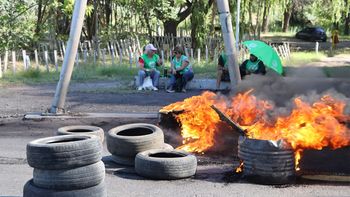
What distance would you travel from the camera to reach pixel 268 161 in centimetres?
608

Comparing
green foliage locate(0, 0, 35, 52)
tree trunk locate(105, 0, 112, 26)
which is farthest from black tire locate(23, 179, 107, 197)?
tree trunk locate(105, 0, 112, 26)

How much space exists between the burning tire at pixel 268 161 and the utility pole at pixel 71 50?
18.0ft

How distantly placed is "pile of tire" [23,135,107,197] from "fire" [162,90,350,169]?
2.31 m

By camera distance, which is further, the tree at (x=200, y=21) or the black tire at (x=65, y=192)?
the tree at (x=200, y=21)

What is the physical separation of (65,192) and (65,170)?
22cm

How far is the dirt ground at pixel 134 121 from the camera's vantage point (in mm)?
6000

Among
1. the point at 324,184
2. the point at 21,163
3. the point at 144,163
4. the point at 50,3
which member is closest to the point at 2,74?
the point at 50,3

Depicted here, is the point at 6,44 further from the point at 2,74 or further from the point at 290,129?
the point at 290,129

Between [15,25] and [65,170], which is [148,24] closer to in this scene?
[15,25]

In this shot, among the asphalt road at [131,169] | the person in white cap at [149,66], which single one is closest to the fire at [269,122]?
the asphalt road at [131,169]

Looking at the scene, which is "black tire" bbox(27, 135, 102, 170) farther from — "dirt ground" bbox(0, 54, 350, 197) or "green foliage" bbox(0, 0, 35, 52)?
"green foliage" bbox(0, 0, 35, 52)

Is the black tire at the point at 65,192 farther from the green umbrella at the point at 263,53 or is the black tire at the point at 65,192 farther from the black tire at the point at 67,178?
the green umbrella at the point at 263,53

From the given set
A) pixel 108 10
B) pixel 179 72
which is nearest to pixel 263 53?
pixel 179 72

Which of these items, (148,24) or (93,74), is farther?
(148,24)
